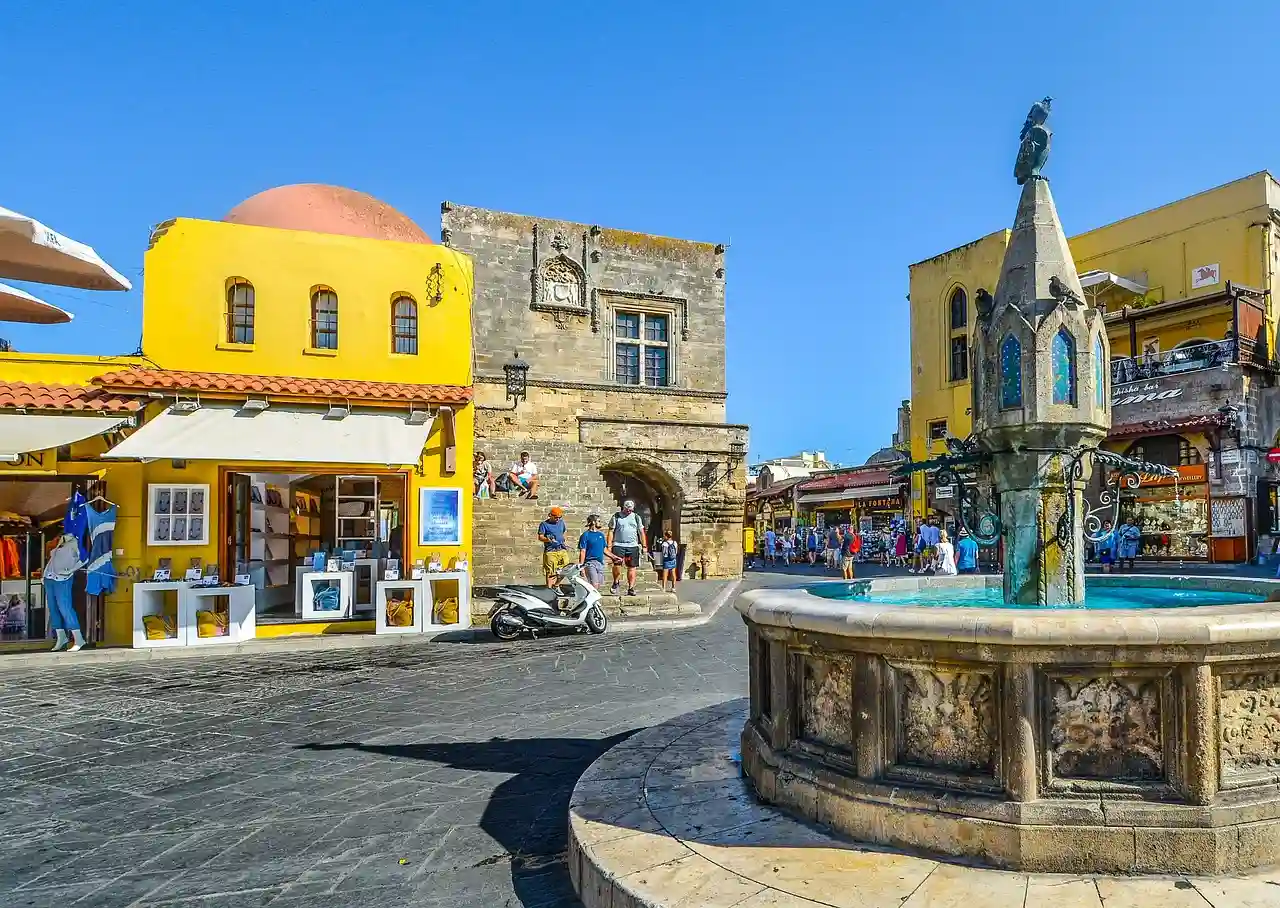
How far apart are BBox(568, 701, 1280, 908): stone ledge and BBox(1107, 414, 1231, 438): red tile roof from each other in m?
20.0

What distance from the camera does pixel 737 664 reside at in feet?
29.2

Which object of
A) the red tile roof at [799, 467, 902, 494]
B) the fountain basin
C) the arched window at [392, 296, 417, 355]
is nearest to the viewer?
the fountain basin

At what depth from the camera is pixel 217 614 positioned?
1136 cm

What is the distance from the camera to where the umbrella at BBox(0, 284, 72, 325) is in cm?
624

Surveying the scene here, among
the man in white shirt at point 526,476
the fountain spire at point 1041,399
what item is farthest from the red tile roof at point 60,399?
the fountain spire at point 1041,399

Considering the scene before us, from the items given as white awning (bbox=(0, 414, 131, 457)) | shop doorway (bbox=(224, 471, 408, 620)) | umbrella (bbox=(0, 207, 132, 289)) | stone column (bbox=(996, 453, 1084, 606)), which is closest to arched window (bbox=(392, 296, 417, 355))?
shop doorway (bbox=(224, 471, 408, 620))

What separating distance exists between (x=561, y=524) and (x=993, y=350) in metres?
9.81

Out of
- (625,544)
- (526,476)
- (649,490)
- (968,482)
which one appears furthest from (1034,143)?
(649,490)

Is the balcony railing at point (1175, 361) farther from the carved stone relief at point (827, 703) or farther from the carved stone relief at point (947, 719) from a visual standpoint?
the carved stone relief at point (947, 719)

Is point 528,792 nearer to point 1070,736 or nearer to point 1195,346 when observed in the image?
point 1070,736

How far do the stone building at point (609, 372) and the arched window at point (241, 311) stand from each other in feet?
25.4

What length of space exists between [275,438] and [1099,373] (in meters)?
10.0

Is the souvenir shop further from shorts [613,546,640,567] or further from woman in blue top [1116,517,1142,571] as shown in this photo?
woman in blue top [1116,517,1142,571]

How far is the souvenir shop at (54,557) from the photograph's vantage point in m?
10.7
